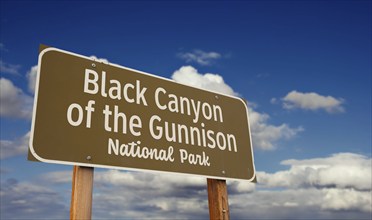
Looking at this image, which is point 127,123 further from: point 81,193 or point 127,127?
point 81,193

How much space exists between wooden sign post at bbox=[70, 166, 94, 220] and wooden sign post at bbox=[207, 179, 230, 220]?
154 centimetres

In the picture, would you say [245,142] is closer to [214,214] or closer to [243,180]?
[243,180]

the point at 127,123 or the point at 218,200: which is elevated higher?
the point at 127,123

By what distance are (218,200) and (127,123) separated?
146 centimetres

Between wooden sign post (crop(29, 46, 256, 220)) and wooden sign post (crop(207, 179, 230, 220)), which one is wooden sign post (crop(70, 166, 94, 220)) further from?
wooden sign post (crop(207, 179, 230, 220))

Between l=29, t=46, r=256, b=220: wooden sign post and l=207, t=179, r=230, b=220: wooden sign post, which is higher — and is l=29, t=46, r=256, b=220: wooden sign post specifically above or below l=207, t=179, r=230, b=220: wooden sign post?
above

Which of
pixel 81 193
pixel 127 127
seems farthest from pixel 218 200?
pixel 81 193

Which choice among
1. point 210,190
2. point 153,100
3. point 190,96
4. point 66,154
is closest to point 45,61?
point 66,154

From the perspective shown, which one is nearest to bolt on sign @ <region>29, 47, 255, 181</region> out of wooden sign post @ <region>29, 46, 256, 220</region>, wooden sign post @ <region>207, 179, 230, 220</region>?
wooden sign post @ <region>29, 46, 256, 220</region>

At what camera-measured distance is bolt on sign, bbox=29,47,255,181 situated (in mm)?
3109

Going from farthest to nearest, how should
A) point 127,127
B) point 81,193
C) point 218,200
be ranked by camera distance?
point 218,200 → point 127,127 → point 81,193

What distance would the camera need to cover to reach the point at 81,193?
3020 millimetres

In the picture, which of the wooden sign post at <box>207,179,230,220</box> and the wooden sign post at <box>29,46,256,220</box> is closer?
the wooden sign post at <box>29,46,256,220</box>

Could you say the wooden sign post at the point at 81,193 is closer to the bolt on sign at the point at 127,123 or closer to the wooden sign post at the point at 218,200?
the bolt on sign at the point at 127,123
